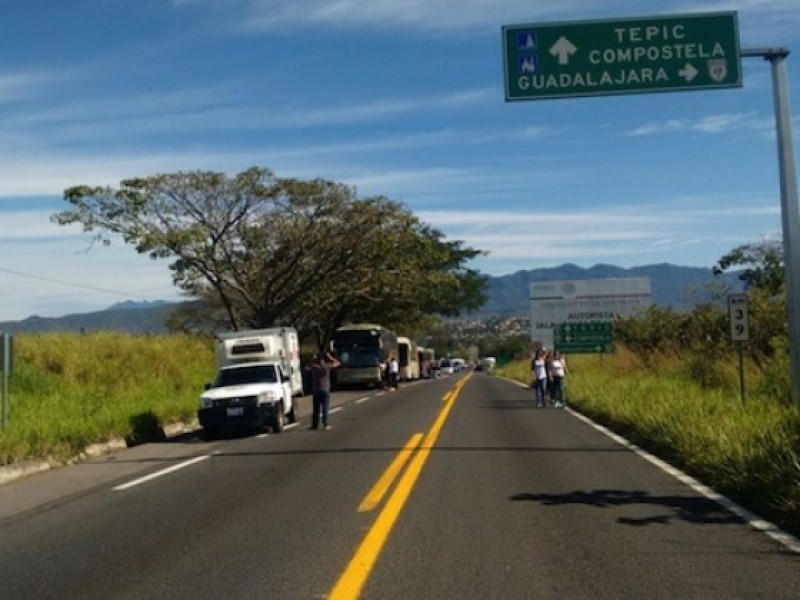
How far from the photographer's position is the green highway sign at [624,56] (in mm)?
13375

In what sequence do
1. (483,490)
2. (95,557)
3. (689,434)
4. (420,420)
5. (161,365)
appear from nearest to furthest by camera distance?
1. (95,557)
2. (483,490)
3. (689,434)
4. (420,420)
5. (161,365)

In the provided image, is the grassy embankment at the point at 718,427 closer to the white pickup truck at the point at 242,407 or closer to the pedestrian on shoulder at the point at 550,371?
the pedestrian on shoulder at the point at 550,371

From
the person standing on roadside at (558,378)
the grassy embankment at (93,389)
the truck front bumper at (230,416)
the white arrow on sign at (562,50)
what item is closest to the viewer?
the white arrow on sign at (562,50)

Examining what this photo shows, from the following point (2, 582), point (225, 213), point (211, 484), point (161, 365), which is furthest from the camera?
point (225, 213)

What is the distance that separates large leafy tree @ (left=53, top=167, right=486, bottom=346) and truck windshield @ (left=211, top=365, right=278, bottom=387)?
19.4m

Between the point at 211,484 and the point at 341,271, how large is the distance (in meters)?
35.9

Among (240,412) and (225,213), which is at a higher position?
(225,213)

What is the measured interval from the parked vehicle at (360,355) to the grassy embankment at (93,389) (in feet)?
31.3

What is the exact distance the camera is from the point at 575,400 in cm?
2541

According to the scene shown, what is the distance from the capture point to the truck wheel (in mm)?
19206

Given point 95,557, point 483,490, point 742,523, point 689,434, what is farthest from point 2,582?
point 689,434

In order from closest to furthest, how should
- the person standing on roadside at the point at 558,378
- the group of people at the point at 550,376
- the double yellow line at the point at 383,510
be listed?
the double yellow line at the point at 383,510 → the person standing on roadside at the point at 558,378 → the group of people at the point at 550,376

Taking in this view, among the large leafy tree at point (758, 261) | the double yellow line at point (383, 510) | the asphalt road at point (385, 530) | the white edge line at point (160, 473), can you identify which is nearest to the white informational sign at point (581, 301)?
the large leafy tree at point (758, 261)

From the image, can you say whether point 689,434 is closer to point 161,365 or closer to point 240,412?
point 240,412
